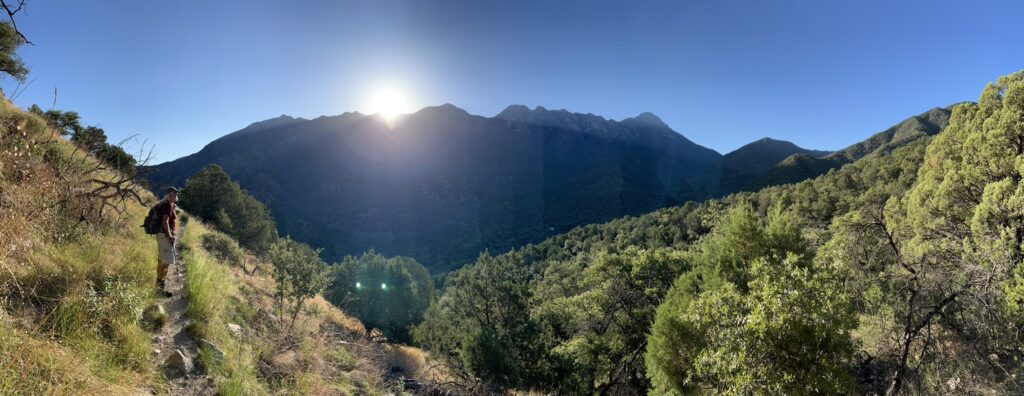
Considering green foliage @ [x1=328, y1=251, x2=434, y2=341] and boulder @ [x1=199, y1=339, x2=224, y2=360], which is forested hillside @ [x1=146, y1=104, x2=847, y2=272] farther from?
boulder @ [x1=199, y1=339, x2=224, y2=360]

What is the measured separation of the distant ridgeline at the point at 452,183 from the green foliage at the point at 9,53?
94.5 metres

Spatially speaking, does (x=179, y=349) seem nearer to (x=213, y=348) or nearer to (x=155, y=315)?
(x=213, y=348)

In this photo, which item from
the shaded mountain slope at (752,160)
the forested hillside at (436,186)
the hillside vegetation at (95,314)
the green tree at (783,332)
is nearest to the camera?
the hillside vegetation at (95,314)

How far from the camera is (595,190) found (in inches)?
5969

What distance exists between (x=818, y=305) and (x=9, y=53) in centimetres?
2819

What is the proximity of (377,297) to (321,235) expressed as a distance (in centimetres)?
9708

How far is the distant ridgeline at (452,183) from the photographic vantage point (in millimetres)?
118500

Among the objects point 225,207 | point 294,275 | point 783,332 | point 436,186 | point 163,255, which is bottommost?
point 783,332

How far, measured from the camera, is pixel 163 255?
6.15m

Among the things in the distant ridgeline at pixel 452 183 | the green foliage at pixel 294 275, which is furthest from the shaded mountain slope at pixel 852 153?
the green foliage at pixel 294 275

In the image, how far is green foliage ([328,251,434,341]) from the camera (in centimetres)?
3322

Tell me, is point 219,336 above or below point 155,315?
below

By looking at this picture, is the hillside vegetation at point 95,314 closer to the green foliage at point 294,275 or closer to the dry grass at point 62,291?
the dry grass at point 62,291

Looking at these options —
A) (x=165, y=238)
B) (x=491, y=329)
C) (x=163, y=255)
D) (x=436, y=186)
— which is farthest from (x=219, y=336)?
(x=436, y=186)
